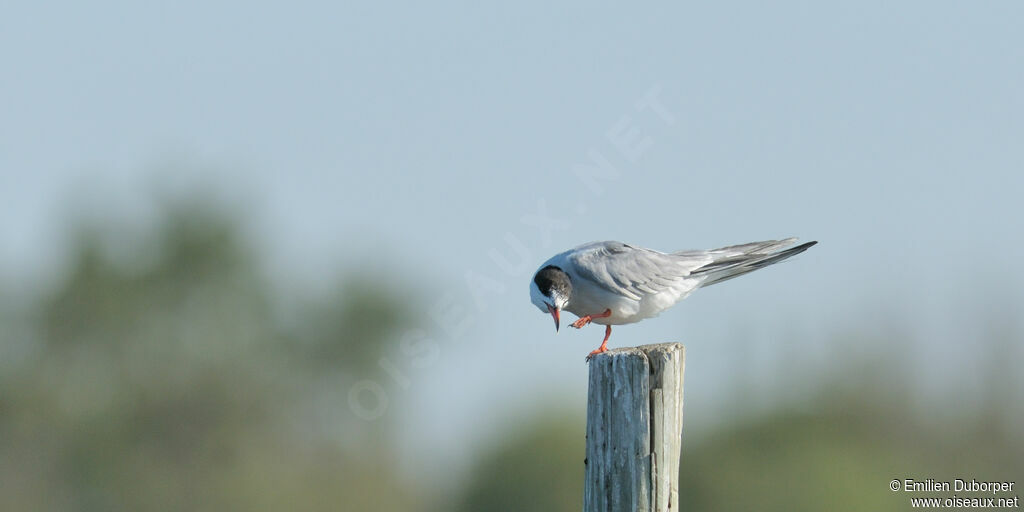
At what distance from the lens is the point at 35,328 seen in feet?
101

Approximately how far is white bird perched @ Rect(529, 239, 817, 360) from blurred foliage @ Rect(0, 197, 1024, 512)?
46.5ft

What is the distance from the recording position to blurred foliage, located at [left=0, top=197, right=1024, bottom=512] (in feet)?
75.4

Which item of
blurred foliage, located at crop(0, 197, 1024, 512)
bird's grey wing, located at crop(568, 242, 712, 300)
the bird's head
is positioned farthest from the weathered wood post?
blurred foliage, located at crop(0, 197, 1024, 512)

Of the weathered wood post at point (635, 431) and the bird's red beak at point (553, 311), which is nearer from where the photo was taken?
the weathered wood post at point (635, 431)

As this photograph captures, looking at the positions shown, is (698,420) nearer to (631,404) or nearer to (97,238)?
(97,238)

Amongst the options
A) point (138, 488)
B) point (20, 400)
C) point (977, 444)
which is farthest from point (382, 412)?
point (977, 444)

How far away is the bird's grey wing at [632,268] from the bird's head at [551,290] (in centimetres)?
16

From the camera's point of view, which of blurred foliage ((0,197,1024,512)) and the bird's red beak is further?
blurred foliage ((0,197,1024,512))

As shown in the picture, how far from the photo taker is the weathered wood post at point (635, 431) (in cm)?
588

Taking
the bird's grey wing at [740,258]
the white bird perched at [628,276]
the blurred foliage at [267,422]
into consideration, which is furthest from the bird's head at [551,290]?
the blurred foliage at [267,422]

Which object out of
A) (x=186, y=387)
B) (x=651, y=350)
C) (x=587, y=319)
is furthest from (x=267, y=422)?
(x=651, y=350)

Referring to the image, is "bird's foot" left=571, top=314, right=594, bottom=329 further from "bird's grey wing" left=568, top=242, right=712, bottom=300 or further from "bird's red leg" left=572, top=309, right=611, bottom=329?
"bird's grey wing" left=568, top=242, right=712, bottom=300

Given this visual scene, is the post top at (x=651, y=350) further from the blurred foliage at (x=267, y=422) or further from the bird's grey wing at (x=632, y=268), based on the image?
the blurred foliage at (x=267, y=422)

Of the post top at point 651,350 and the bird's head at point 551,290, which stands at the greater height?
the bird's head at point 551,290
